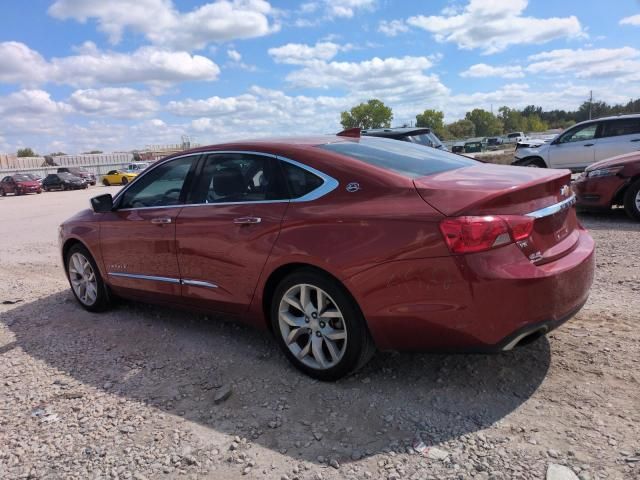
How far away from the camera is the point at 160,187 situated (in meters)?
4.62

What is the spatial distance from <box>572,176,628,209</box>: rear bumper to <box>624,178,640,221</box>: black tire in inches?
5.3

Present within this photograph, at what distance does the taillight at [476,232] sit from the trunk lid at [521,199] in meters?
0.05

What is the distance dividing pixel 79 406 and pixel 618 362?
139 inches

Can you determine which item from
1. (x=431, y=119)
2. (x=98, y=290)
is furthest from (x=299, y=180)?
(x=431, y=119)

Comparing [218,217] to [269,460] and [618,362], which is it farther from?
[618,362]

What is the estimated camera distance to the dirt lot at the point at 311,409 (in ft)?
8.74

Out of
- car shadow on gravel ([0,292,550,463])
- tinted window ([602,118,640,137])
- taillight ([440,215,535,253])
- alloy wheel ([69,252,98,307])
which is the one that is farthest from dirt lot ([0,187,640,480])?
tinted window ([602,118,640,137])

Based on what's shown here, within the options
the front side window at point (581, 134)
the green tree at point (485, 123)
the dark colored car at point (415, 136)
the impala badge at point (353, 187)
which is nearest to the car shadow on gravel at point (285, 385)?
the impala badge at point (353, 187)

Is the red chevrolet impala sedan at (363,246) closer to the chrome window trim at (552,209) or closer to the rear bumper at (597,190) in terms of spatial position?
the chrome window trim at (552,209)

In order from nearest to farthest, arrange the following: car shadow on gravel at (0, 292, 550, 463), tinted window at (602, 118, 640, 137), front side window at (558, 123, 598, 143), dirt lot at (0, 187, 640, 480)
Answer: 1. dirt lot at (0, 187, 640, 480)
2. car shadow on gravel at (0, 292, 550, 463)
3. tinted window at (602, 118, 640, 137)
4. front side window at (558, 123, 598, 143)

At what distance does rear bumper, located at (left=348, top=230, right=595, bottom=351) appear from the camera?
2.79 metres

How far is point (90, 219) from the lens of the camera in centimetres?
527

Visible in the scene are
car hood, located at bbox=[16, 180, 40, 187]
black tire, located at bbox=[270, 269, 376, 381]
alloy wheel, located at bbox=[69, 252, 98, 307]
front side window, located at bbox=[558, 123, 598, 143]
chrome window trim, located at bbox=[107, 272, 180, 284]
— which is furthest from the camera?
car hood, located at bbox=[16, 180, 40, 187]

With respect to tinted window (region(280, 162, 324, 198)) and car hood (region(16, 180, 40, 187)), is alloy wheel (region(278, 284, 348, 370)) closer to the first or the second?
A: tinted window (region(280, 162, 324, 198))
